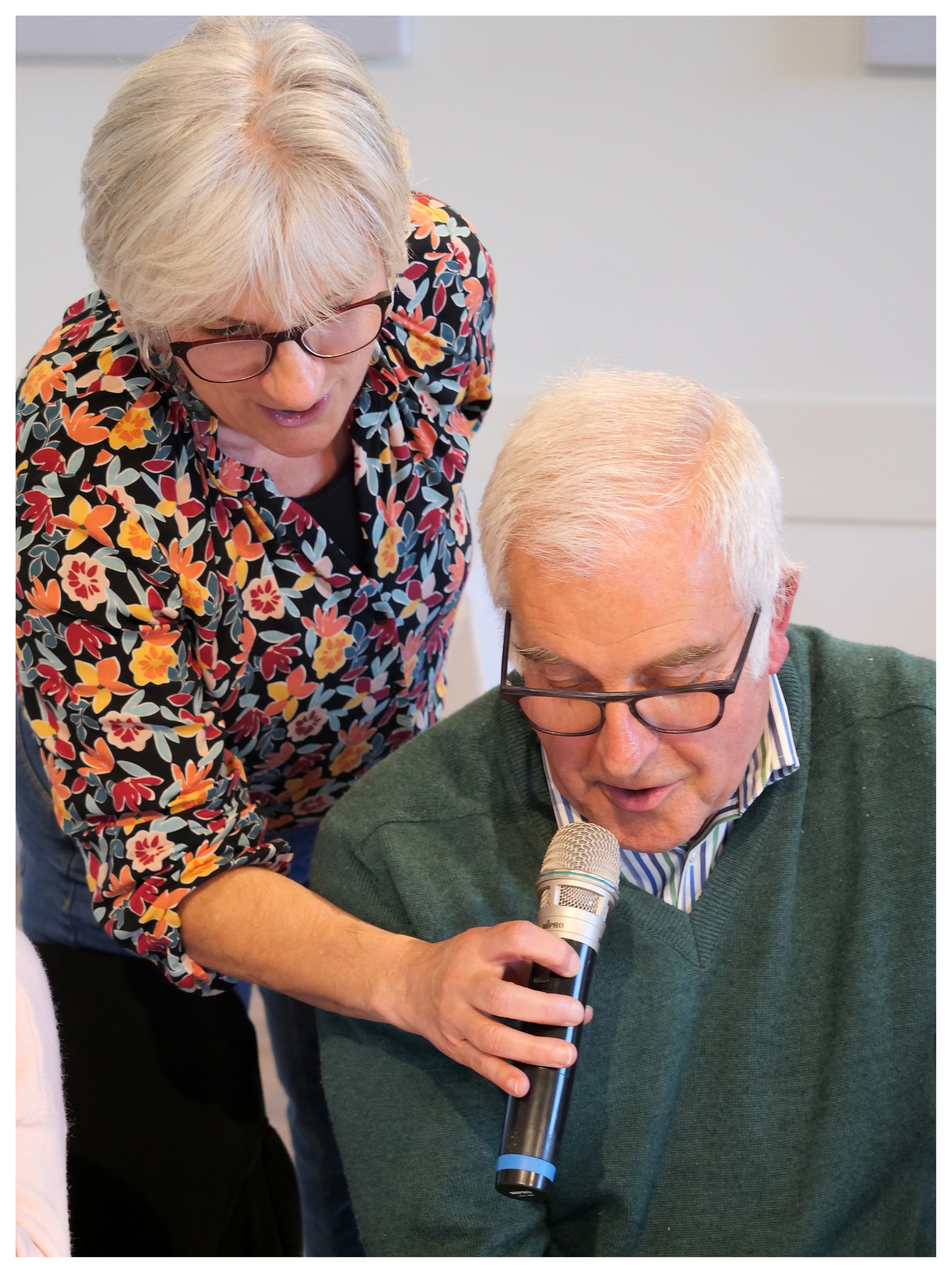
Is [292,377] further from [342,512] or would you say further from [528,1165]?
[528,1165]

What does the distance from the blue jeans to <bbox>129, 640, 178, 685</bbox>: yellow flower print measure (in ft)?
1.42

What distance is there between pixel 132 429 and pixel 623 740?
66 cm

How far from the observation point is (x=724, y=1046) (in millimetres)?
1373

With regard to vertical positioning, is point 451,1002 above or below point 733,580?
below

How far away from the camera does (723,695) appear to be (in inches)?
50.3

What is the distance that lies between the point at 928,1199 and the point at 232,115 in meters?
1.33

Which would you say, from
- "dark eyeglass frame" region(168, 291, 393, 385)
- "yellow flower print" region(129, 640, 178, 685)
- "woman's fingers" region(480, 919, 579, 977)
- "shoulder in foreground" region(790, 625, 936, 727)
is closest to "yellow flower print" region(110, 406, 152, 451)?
"dark eyeglass frame" region(168, 291, 393, 385)

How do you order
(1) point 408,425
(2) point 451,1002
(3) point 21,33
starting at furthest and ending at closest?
(3) point 21,33, (1) point 408,425, (2) point 451,1002

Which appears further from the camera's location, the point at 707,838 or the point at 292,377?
Result: the point at 707,838

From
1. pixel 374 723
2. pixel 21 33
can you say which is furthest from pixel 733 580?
pixel 21 33

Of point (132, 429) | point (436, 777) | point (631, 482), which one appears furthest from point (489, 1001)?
point (132, 429)

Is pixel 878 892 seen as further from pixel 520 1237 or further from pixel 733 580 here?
pixel 520 1237

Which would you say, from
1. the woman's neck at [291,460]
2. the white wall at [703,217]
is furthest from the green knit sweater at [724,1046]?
the white wall at [703,217]

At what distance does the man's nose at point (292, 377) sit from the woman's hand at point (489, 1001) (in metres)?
0.57
